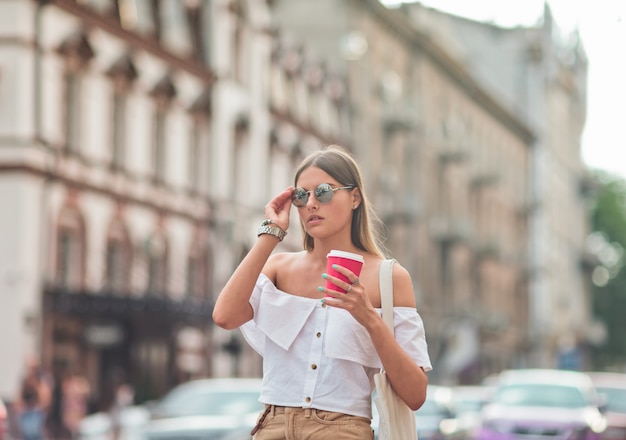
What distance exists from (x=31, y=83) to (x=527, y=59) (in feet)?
198

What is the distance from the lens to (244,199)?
42.9 m

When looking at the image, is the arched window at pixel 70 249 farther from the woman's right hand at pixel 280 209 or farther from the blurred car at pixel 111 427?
the woman's right hand at pixel 280 209

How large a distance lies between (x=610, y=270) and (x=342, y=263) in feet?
341

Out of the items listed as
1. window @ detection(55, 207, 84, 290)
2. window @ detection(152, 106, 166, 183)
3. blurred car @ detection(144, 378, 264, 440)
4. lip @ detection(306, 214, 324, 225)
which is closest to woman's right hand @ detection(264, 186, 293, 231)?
lip @ detection(306, 214, 324, 225)

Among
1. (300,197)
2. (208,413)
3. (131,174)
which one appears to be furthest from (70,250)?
(300,197)

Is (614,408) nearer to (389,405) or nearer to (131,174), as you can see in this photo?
(131,174)

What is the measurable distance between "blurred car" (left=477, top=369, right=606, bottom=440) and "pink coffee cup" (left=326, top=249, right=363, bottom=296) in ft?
56.1

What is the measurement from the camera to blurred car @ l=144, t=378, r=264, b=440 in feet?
58.5

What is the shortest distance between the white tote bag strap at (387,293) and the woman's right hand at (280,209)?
399 millimetres

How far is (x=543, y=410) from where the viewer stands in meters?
21.8

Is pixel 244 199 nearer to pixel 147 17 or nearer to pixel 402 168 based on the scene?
pixel 147 17

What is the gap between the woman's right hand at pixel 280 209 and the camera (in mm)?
4949

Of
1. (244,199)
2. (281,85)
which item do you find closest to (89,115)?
(244,199)

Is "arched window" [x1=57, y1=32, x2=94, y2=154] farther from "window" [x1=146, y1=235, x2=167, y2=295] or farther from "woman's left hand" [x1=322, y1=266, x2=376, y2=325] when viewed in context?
"woman's left hand" [x1=322, y1=266, x2=376, y2=325]
